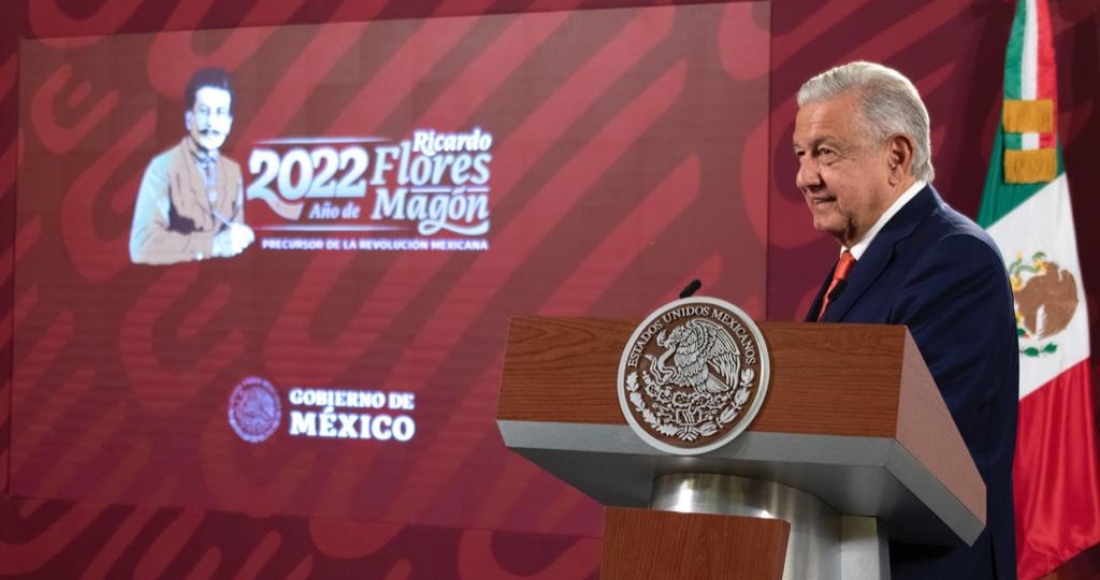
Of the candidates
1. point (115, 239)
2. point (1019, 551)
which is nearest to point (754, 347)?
point (1019, 551)

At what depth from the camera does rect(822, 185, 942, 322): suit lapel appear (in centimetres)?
181

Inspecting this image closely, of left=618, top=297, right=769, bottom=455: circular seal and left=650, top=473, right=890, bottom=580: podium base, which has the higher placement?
left=618, top=297, right=769, bottom=455: circular seal

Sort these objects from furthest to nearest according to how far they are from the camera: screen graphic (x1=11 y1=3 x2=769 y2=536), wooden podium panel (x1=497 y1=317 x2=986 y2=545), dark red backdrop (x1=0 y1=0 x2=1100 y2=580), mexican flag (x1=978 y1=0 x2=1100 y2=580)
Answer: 1. screen graphic (x1=11 y1=3 x2=769 y2=536)
2. dark red backdrop (x1=0 y1=0 x2=1100 y2=580)
3. mexican flag (x1=978 y1=0 x2=1100 y2=580)
4. wooden podium panel (x1=497 y1=317 x2=986 y2=545)

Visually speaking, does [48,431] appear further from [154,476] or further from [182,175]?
[182,175]

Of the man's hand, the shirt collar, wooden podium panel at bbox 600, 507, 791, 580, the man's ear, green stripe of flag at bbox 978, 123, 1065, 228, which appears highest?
green stripe of flag at bbox 978, 123, 1065, 228

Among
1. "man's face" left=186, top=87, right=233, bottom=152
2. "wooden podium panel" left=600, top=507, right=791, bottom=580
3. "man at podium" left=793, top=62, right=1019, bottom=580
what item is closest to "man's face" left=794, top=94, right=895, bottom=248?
"man at podium" left=793, top=62, right=1019, bottom=580

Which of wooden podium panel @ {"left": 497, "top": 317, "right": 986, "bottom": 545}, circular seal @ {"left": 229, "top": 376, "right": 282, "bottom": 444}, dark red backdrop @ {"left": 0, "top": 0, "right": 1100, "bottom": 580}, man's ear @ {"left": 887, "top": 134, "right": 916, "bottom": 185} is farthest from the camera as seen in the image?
circular seal @ {"left": 229, "top": 376, "right": 282, "bottom": 444}

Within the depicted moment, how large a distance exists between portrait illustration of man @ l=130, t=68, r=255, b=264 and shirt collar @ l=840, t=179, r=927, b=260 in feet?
11.1

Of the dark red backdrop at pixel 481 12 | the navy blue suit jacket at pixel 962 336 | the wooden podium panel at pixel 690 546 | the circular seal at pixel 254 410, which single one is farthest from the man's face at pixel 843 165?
the circular seal at pixel 254 410

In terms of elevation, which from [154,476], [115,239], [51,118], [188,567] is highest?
[51,118]

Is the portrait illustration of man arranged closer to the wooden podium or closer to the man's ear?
the man's ear

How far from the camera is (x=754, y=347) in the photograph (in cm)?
134

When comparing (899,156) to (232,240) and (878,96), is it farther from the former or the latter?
(232,240)

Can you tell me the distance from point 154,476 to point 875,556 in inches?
158
